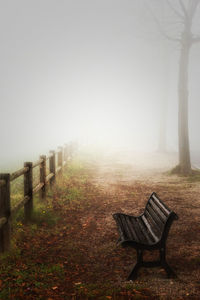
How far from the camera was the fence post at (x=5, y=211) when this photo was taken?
17.9ft

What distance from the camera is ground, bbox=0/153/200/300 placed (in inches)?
180

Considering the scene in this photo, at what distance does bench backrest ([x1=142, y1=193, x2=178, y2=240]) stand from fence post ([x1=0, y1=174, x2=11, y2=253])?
257 cm

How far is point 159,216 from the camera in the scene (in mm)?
5426

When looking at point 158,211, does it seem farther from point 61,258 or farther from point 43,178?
point 43,178

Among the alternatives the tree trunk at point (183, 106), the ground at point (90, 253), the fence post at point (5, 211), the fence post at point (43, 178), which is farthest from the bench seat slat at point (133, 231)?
the tree trunk at point (183, 106)

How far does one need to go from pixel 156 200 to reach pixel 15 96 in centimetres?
10201

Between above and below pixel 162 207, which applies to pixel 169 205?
below

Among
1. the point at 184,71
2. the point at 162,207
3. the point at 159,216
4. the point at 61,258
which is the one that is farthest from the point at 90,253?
the point at 184,71

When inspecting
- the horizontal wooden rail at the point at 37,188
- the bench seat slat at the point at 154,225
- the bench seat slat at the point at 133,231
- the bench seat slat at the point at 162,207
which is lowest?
the bench seat slat at the point at 133,231

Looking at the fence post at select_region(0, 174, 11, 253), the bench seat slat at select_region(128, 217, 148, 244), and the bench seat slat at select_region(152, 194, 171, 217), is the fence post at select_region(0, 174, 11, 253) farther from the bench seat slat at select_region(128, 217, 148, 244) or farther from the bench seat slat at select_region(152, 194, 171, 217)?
the bench seat slat at select_region(152, 194, 171, 217)

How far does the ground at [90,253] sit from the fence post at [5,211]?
0.77ft

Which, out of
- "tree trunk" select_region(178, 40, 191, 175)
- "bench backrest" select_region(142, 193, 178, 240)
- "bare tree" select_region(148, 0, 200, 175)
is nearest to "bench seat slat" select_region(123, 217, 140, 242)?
"bench backrest" select_region(142, 193, 178, 240)

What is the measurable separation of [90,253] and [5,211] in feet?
5.99

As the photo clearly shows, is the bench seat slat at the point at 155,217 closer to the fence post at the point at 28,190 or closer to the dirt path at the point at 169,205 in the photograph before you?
the dirt path at the point at 169,205
